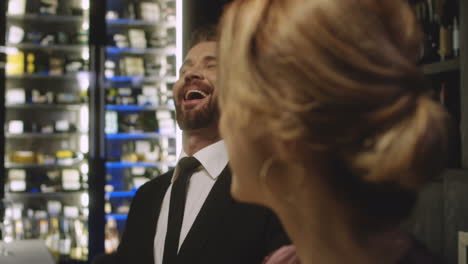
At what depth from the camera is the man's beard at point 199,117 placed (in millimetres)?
1600

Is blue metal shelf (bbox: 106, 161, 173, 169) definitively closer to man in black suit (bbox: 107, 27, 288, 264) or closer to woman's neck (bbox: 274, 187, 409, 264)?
man in black suit (bbox: 107, 27, 288, 264)

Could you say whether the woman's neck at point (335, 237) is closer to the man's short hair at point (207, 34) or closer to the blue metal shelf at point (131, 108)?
the man's short hair at point (207, 34)

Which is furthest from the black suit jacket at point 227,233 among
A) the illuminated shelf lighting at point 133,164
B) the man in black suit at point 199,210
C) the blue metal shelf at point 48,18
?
the blue metal shelf at point 48,18

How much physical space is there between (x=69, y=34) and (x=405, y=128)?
496 cm

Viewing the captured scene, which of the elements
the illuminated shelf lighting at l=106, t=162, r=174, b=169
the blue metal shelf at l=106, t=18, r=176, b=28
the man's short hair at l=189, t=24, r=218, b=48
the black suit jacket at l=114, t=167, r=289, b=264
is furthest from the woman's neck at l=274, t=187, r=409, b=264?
the blue metal shelf at l=106, t=18, r=176, b=28

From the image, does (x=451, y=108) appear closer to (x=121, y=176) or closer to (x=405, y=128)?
(x=405, y=128)

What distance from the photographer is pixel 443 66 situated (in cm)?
202

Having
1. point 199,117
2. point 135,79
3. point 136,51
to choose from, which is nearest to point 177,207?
point 199,117

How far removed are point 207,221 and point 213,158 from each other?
10.1 inches

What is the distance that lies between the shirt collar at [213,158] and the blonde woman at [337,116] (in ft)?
2.97

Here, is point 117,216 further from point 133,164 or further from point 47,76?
point 47,76

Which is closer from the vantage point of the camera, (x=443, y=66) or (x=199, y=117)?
(x=199, y=117)

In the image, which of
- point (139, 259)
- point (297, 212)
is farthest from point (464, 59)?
point (297, 212)

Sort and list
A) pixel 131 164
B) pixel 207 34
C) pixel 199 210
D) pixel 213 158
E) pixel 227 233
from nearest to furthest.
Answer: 1. pixel 227 233
2. pixel 199 210
3. pixel 213 158
4. pixel 207 34
5. pixel 131 164
